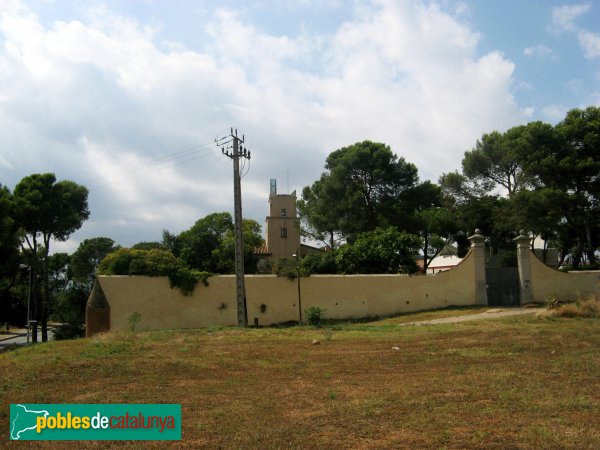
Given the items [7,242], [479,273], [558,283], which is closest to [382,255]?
[479,273]

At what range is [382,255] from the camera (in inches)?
1007

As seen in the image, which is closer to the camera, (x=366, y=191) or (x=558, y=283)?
(x=558, y=283)

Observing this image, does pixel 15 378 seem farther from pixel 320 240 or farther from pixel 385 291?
pixel 320 240

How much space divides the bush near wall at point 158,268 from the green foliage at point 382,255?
26.0 ft

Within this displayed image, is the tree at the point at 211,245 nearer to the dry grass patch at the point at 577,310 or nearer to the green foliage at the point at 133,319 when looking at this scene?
the green foliage at the point at 133,319

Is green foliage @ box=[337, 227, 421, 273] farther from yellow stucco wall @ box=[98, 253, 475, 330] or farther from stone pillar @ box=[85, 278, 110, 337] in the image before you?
stone pillar @ box=[85, 278, 110, 337]

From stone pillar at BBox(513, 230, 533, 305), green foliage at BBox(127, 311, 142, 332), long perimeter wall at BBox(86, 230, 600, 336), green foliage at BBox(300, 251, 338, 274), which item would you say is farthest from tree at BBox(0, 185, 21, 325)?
stone pillar at BBox(513, 230, 533, 305)

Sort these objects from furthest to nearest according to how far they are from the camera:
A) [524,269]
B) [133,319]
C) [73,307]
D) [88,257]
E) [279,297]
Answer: [88,257], [73,307], [524,269], [279,297], [133,319]

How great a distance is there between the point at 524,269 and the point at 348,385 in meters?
18.1

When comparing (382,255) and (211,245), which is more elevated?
(211,245)

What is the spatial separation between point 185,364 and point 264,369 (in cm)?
185

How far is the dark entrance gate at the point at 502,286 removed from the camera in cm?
2414

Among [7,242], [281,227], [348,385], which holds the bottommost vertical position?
[348,385]

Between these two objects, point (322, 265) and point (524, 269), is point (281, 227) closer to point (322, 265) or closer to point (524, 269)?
point (322, 265)
